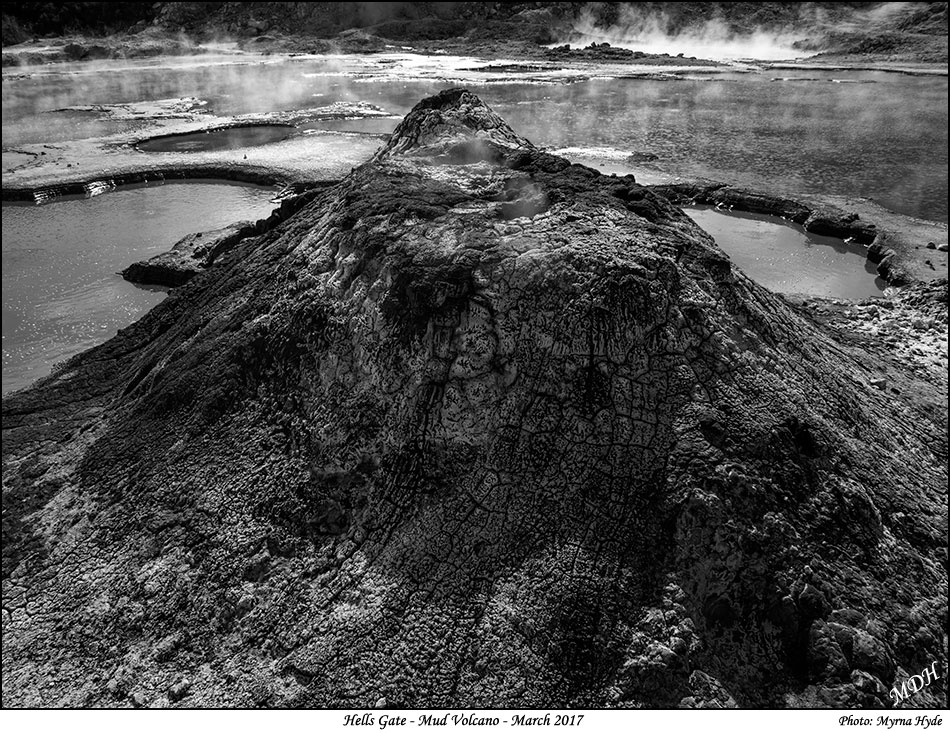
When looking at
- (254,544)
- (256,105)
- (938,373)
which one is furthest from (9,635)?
(256,105)

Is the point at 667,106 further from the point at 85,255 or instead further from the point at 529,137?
the point at 85,255

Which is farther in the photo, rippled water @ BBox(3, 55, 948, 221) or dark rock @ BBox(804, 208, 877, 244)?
rippled water @ BBox(3, 55, 948, 221)

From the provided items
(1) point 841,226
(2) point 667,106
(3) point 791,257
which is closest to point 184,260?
(3) point 791,257

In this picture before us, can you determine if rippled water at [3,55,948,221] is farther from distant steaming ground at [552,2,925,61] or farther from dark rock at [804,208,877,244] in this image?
distant steaming ground at [552,2,925,61]

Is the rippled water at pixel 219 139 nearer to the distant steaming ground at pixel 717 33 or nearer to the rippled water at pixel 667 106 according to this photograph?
the rippled water at pixel 667 106

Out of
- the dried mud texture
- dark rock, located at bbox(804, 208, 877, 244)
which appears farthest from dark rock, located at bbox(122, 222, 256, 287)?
dark rock, located at bbox(804, 208, 877, 244)

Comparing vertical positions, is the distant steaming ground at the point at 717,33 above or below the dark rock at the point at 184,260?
above

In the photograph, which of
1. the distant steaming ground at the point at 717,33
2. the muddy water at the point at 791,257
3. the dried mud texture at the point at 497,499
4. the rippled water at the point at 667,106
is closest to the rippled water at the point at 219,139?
the rippled water at the point at 667,106

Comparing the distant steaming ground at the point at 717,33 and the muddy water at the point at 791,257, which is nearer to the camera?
the muddy water at the point at 791,257
